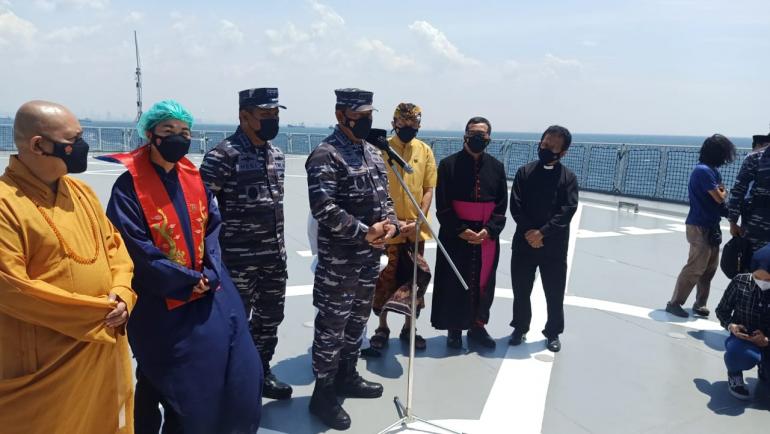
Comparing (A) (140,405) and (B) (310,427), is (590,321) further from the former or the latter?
(A) (140,405)

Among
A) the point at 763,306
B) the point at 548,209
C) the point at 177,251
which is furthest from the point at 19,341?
the point at 763,306

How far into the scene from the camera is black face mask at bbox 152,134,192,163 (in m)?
2.13

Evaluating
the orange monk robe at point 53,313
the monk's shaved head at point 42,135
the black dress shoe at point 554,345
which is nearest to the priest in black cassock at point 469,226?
the black dress shoe at point 554,345

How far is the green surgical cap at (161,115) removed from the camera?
7.04 feet

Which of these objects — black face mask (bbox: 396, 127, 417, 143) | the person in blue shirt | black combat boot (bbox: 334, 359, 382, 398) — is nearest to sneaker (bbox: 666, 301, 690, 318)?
the person in blue shirt

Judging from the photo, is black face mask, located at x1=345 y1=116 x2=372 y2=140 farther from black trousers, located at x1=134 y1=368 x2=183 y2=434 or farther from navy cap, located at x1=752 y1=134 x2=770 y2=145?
navy cap, located at x1=752 y1=134 x2=770 y2=145

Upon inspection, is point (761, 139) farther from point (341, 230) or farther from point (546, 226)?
point (341, 230)

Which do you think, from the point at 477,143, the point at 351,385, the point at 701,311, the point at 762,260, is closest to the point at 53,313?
the point at 351,385

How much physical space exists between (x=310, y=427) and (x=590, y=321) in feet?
9.45

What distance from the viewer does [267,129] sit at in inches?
111

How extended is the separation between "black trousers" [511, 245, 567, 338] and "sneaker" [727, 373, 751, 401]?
1100 mm

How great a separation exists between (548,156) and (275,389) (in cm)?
247

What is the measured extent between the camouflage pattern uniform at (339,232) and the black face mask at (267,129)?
0.25 m

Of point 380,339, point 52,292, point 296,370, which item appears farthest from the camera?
point 380,339
